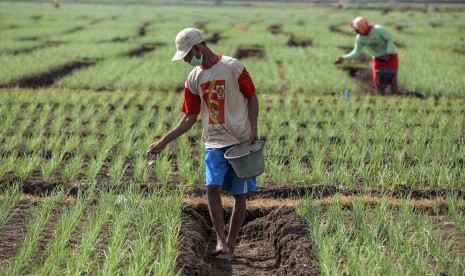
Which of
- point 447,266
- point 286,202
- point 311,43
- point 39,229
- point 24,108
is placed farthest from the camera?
point 311,43

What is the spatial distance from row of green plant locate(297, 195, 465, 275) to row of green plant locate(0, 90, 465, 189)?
97 cm

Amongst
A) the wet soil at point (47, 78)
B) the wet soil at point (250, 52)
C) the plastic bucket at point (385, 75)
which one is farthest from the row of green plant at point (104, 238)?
the wet soil at point (250, 52)

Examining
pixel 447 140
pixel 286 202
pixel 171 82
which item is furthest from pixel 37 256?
pixel 171 82

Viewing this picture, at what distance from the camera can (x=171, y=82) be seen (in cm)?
1180

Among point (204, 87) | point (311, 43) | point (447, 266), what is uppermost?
point (204, 87)

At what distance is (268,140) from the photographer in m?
7.13

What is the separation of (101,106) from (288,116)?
2622 millimetres

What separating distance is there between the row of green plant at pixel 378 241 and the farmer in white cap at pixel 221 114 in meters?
0.56

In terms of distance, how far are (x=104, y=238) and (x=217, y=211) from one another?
710 mm

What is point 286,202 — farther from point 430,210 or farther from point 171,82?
point 171,82

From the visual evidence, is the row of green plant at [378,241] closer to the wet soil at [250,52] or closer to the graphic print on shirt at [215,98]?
Answer: the graphic print on shirt at [215,98]

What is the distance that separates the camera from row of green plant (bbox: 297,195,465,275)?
342 cm

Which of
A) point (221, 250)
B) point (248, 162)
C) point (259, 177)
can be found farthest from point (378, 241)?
point (259, 177)

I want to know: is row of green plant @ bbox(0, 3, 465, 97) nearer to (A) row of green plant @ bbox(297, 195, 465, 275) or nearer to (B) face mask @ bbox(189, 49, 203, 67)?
(A) row of green plant @ bbox(297, 195, 465, 275)
